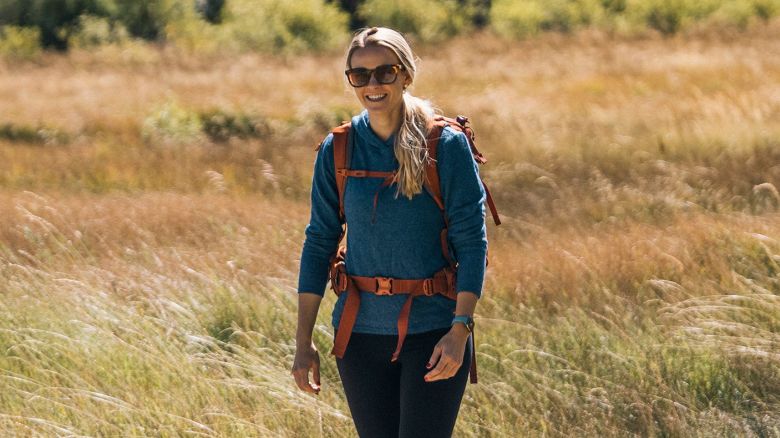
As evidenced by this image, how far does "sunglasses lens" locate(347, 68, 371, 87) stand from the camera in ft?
9.96

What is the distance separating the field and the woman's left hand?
151 cm

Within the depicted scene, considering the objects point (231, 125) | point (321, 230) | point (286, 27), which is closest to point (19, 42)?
point (286, 27)

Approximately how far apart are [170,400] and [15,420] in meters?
0.57

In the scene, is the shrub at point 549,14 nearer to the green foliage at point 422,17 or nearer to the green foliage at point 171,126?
the green foliage at point 422,17

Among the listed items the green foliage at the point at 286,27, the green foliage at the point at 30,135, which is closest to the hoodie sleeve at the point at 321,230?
the green foliage at the point at 30,135

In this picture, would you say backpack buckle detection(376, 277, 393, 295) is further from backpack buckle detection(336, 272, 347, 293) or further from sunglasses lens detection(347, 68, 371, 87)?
sunglasses lens detection(347, 68, 371, 87)

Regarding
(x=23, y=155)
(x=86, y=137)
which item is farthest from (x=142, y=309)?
(x=86, y=137)

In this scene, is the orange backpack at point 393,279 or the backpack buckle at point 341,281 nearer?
the orange backpack at point 393,279

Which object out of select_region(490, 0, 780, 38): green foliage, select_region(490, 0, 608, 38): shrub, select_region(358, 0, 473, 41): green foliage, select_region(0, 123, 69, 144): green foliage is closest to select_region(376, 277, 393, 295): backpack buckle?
select_region(0, 123, 69, 144): green foliage

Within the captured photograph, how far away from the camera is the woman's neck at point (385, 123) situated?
3.06 m

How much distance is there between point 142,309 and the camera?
5629 millimetres

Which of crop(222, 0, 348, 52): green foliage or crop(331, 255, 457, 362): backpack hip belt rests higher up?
crop(331, 255, 457, 362): backpack hip belt

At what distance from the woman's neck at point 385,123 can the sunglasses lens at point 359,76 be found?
91 mm

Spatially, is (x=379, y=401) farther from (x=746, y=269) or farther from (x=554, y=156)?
(x=554, y=156)
